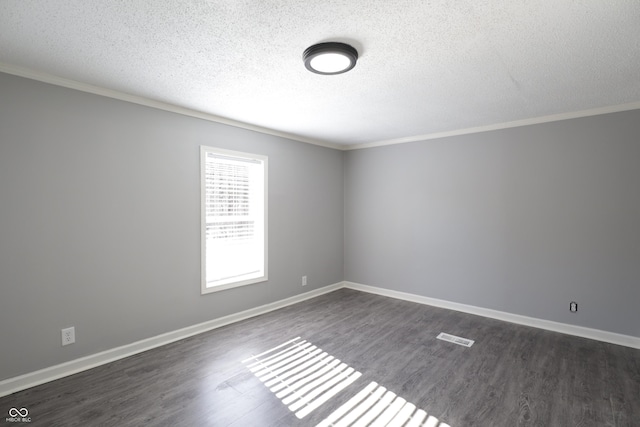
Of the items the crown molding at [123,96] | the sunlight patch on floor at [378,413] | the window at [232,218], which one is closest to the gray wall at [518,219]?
the window at [232,218]

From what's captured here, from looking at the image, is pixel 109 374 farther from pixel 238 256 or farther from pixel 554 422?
pixel 554 422

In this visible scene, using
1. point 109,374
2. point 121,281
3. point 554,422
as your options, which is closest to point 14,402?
point 109,374

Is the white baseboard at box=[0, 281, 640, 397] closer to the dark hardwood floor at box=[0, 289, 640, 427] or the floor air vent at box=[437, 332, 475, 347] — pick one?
the dark hardwood floor at box=[0, 289, 640, 427]

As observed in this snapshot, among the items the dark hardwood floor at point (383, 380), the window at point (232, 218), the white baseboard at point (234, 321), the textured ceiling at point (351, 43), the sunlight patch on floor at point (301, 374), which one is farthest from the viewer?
the window at point (232, 218)

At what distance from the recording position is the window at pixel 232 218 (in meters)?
3.58

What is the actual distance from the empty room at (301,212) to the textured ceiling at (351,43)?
2 cm

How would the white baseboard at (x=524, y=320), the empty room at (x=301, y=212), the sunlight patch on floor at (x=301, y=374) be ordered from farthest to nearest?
the white baseboard at (x=524, y=320) < the sunlight patch on floor at (x=301, y=374) < the empty room at (x=301, y=212)

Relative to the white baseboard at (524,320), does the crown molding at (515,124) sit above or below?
above

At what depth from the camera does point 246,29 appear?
183cm

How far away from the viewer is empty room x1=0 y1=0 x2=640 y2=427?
1.96 meters

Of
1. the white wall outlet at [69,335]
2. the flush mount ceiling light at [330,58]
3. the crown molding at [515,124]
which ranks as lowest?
the white wall outlet at [69,335]

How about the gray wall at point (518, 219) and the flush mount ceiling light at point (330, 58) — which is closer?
the flush mount ceiling light at point (330, 58)

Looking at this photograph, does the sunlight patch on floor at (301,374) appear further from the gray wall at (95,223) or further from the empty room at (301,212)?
the gray wall at (95,223)

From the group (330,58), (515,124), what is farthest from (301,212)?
(515,124)
